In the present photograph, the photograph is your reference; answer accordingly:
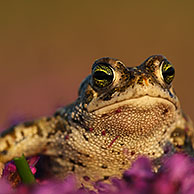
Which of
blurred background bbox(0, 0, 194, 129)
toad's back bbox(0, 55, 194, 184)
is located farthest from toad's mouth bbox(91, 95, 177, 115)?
blurred background bbox(0, 0, 194, 129)

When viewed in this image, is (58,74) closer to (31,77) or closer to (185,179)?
(31,77)

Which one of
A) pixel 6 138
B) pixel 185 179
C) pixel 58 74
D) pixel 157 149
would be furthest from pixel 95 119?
pixel 58 74

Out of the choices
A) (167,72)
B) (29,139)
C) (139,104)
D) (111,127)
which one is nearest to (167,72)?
(167,72)

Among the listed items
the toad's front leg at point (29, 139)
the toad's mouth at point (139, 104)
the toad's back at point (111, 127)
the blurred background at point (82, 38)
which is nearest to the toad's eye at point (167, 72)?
the toad's back at point (111, 127)

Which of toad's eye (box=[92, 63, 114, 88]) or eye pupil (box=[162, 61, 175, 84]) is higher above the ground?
toad's eye (box=[92, 63, 114, 88])

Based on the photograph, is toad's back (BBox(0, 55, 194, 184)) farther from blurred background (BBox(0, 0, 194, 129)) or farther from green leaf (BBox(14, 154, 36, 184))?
blurred background (BBox(0, 0, 194, 129))

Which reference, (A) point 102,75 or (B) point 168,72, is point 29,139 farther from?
(B) point 168,72
